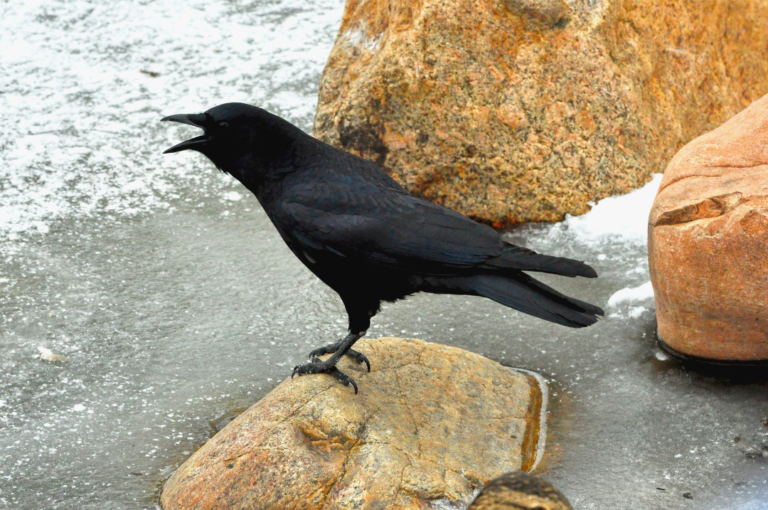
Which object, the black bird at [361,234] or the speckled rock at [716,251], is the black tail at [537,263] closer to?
the black bird at [361,234]

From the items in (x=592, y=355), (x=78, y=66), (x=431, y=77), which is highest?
(x=431, y=77)

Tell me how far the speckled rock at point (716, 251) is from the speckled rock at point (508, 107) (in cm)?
135

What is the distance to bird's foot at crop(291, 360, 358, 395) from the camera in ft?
11.1

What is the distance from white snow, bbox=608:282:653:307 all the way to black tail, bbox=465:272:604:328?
1.19 metres

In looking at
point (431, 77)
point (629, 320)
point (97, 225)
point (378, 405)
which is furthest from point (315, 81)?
point (378, 405)

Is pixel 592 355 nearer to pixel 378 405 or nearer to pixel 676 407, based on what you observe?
pixel 676 407

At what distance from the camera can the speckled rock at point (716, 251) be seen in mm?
3352

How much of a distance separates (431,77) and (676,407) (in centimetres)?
258

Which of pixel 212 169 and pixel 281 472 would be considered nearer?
pixel 281 472

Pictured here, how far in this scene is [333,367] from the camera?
3426 mm

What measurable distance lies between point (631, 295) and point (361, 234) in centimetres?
168

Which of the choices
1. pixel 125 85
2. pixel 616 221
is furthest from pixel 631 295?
pixel 125 85

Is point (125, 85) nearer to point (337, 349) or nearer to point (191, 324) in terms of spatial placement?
point (191, 324)

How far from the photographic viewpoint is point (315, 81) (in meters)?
6.93
